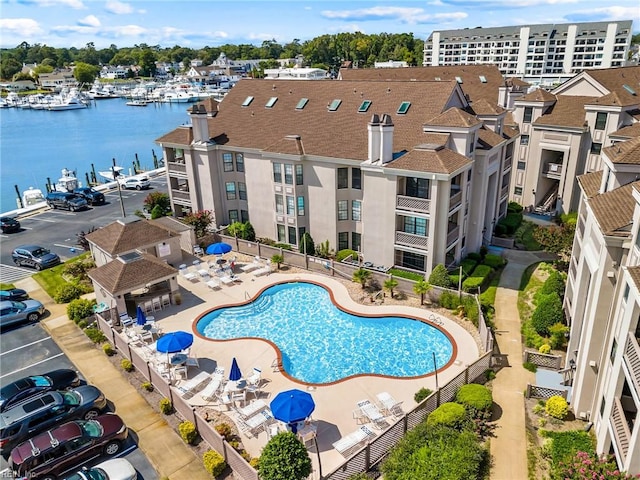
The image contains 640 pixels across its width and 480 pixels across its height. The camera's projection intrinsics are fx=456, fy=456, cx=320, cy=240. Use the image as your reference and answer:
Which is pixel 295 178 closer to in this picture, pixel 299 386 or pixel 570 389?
→ pixel 299 386

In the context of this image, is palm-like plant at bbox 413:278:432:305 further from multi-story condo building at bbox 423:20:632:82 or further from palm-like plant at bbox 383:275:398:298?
multi-story condo building at bbox 423:20:632:82

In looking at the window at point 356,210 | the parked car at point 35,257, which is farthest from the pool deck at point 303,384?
the parked car at point 35,257

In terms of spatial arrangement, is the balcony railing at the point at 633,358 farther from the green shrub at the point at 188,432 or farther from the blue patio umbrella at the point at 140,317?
the blue patio umbrella at the point at 140,317

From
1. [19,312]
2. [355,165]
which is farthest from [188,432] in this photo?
[355,165]

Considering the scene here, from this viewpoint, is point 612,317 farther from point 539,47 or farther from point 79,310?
point 539,47

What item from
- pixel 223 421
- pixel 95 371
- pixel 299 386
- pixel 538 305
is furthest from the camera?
pixel 538 305

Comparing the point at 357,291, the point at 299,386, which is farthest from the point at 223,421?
the point at 357,291
